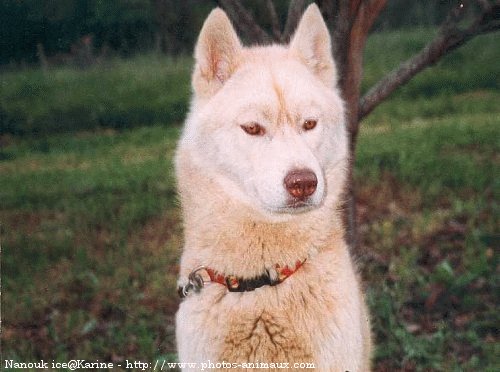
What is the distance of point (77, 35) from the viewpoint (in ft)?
33.0

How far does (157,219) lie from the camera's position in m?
6.81

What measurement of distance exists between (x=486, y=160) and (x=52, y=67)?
6846mm

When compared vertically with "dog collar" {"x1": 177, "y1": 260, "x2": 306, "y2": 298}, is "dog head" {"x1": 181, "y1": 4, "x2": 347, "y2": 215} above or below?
above

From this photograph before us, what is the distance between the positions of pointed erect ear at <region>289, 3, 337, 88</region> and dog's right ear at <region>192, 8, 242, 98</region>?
29cm

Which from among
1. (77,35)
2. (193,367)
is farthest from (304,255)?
(77,35)

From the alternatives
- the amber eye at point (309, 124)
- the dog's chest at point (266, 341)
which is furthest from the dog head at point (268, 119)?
the dog's chest at point (266, 341)

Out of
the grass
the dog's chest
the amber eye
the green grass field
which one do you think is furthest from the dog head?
the grass

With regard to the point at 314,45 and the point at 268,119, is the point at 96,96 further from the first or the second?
the point at 268,119

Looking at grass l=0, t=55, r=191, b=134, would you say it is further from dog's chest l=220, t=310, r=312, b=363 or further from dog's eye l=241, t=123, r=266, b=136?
dog's chest l=220, t=310, r=312, b=363

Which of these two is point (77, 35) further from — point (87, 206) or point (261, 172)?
point (261, 172)

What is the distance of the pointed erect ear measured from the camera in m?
3.29

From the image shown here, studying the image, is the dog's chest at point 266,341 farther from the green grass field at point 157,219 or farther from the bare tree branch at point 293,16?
the bare tree branch at point 293,16

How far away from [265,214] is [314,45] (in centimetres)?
87

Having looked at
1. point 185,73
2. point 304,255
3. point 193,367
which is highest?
point 304,255
